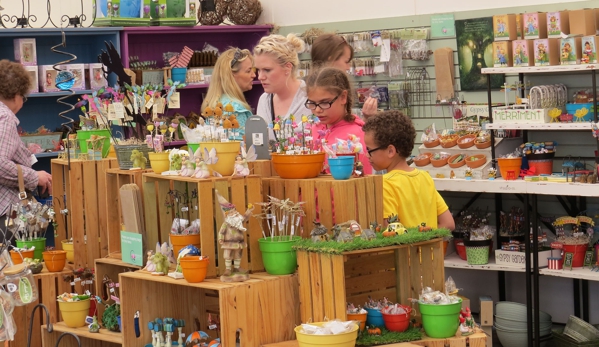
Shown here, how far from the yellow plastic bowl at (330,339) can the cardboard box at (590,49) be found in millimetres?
3093

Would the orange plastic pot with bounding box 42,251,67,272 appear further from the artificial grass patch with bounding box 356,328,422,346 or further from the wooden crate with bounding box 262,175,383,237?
the artificial grass patch with bounding box 356,328,422,346

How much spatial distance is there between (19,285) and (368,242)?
1.19 metres

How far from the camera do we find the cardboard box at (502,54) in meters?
5.93

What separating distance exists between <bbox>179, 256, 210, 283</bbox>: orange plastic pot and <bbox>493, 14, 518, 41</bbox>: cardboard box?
3172 millimetres

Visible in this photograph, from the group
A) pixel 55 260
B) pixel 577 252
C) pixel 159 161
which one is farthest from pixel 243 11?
pixel 159 161

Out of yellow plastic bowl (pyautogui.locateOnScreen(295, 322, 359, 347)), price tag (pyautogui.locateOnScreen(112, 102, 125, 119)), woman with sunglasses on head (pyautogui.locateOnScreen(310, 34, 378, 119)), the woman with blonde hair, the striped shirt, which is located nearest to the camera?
yellow plastic bowl (pyautogui.locateOnScreen(295, 322, 359, 347))

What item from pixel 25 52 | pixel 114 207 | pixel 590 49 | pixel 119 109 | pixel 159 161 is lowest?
pixel 114 207

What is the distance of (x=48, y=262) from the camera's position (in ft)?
15.3

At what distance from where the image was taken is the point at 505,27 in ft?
19.4

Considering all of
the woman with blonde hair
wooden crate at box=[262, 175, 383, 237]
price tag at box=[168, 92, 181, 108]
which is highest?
the woman with blonde hair

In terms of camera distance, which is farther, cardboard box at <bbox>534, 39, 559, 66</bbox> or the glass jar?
cardboard box at <bbox>534, 39, 559, 66</bbox>

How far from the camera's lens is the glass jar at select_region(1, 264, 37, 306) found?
2.80 metres

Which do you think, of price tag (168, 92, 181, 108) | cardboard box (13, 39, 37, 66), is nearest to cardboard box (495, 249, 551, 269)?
price tag (168, 92, 181, 108)

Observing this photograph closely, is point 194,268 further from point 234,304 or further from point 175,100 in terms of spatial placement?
point 175,100
